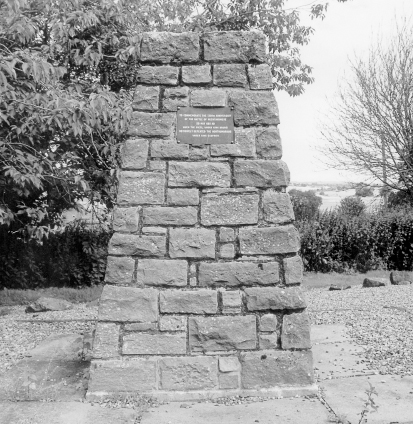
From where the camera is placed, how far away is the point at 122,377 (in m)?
4.02

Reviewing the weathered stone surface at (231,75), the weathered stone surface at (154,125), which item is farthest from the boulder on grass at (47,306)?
the weathered stone surface at (231,75)

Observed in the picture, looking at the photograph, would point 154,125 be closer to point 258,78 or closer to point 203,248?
point 258,78

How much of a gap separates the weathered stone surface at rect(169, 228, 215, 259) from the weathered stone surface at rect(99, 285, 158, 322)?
349 mm

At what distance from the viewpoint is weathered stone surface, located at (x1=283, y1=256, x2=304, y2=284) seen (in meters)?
4.09

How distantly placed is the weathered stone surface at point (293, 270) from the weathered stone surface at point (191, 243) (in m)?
0.53

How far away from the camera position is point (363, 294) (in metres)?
8.91

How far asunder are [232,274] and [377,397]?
1297 millimetres

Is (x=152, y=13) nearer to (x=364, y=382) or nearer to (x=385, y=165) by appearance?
(x=364, y=382)

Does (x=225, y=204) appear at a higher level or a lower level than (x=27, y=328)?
higher

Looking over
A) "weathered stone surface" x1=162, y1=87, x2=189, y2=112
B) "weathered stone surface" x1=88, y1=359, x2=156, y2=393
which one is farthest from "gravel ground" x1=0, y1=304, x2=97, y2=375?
"weathered stone surface" x1=162, y1=87, x2=189, y2=112

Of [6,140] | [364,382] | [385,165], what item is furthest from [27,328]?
[385,165]

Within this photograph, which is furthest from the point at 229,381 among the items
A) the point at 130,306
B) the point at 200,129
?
the point at 200,129

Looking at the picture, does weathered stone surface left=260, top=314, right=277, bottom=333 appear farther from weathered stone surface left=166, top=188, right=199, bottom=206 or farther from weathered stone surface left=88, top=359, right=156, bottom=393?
weathered stone surface left=166, top=188, right=199, bottom=206

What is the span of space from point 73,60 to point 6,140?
264cm
